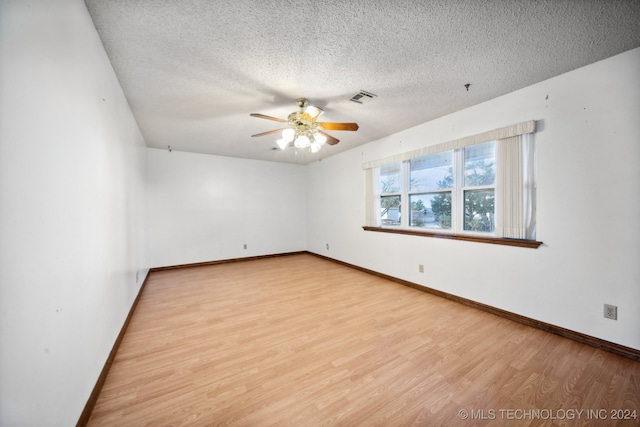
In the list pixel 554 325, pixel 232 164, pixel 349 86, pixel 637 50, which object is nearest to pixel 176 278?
pixel 232 164

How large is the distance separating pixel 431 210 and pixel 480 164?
0.91 metres

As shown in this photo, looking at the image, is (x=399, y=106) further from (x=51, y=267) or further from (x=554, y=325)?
(x=51, y=267)

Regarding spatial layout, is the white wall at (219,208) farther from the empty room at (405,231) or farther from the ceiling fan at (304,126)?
the ceiling fan at (304,126)

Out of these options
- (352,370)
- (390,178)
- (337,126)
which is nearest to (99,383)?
(352,370)

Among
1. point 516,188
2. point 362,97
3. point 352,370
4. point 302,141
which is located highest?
point 362,97

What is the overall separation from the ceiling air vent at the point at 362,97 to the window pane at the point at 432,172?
1466 millimetres

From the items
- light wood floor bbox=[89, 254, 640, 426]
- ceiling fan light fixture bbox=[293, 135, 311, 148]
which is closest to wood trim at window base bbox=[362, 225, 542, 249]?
light wood floor bbox=[89, 254, 640, 426]

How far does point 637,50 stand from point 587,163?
931 mm

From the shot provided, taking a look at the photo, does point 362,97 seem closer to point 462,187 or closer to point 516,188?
point 462,187

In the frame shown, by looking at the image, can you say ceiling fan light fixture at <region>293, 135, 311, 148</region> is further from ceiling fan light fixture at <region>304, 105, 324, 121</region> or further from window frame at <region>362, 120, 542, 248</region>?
window frame at <region>362, 120, 542, 248</region>

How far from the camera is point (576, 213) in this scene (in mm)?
2172

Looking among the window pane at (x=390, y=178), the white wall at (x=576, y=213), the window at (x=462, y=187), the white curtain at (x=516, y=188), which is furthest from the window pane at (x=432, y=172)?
the white curtain at (x=516, y=188)

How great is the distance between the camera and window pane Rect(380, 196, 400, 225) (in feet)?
13.3

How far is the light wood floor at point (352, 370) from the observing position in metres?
1.41
